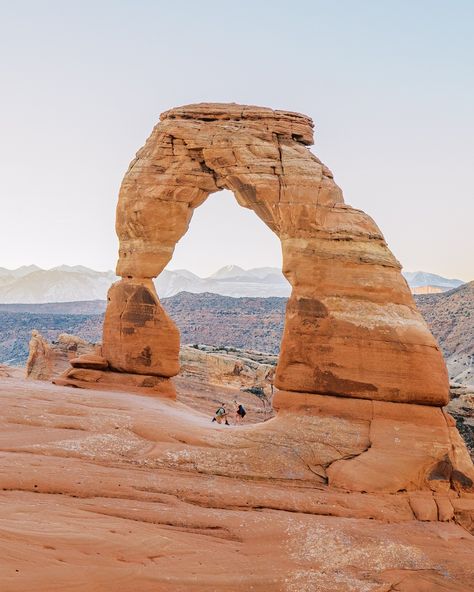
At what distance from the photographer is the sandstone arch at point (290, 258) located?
607 inches

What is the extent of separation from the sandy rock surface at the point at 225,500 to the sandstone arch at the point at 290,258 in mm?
892

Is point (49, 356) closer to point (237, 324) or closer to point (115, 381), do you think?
point (115, 381)

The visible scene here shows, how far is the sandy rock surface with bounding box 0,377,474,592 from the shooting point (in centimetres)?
947

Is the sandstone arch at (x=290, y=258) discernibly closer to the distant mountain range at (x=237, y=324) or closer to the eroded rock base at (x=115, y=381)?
the eroded rock base at (x=115, y=381)

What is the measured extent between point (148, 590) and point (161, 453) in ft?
15.9

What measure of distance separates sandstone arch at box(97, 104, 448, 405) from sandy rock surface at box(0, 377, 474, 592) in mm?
892

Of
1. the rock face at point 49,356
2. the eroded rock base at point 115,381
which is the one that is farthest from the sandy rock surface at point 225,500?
the rock face at point 49,356

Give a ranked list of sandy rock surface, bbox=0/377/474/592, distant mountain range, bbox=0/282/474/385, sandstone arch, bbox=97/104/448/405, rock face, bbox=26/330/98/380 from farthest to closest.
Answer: distant mountain range, bbox=0/282/474/385 → rock face, bbox=26/330/98/380 → sandstone arch, bbox=97/104/448/405 → sandy rock surface, bbox=0/377/474/592

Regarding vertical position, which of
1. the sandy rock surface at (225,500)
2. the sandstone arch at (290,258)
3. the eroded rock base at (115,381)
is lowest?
the sandy rock surface at (225,500)

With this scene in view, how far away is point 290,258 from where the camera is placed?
16672 mm

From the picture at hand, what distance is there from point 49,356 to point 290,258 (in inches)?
796

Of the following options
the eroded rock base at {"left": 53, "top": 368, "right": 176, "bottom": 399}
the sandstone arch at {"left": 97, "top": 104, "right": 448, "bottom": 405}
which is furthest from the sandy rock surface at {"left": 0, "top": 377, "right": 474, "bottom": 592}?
the eroded rock base at {"left": 53, "top": 368, "right": 176, "bottom": 399}

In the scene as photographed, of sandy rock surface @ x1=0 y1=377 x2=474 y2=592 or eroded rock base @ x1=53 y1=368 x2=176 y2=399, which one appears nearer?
sandy rock surface @ x1=0 y1=377 x2=474 y2=592

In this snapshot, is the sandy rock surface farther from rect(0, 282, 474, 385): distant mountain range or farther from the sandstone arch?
rect(0, 282, 474, 385): distant mountain range
